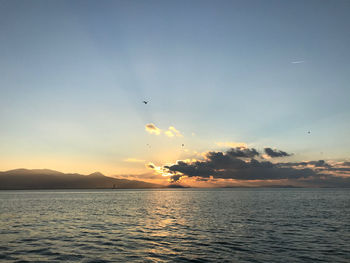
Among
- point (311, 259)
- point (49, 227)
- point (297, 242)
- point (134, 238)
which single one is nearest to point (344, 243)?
point (297, 242)

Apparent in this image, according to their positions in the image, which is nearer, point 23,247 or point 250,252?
point 250,252

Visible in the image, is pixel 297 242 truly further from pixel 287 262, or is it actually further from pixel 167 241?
pixel 167 241

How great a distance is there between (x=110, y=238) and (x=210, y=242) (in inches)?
518

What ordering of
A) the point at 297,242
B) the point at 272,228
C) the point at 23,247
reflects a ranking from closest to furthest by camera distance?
1. the point at 23,247
2. the point at 297,242
3. the point at 272,228

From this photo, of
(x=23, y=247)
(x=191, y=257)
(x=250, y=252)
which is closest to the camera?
(x=191, y=257)

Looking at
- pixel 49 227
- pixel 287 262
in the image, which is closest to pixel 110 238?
pixel 49 227

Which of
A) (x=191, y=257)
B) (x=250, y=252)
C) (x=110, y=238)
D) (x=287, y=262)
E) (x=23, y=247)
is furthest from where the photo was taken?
(x=110, y=238)

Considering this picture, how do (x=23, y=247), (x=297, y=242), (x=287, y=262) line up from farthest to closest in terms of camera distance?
(x=297, y=242) → (x=23, y=247) → (x=287, y=262)

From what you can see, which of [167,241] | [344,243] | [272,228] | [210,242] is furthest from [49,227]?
[344,243]

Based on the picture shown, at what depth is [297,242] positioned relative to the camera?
32.0 meters

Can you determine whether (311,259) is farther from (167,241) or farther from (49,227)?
(49,227)

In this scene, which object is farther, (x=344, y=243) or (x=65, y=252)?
(x=344, y=243)

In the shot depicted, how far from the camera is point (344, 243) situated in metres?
31.2

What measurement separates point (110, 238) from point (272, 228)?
25993 millimetres
